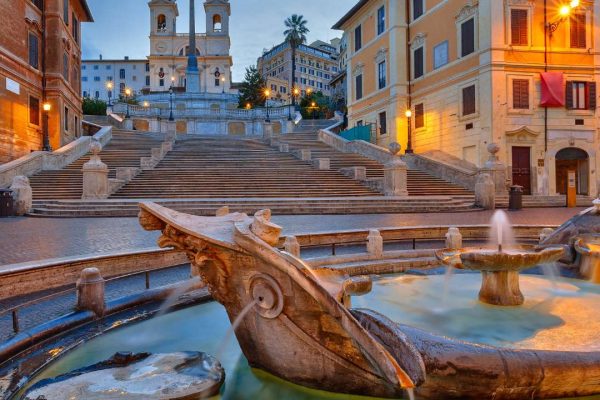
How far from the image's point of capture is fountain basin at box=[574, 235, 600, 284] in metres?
7.37

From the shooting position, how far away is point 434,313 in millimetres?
6008

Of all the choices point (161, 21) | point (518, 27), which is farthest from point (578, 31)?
point (161, 21)

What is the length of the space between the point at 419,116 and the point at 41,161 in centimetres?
2327

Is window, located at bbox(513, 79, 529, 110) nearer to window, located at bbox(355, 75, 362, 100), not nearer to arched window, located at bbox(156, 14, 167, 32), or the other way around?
window, located at bbox(355, 75, 362, 100)

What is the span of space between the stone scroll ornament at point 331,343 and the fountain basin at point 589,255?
476 centimetres

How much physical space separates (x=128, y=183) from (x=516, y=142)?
20813mm

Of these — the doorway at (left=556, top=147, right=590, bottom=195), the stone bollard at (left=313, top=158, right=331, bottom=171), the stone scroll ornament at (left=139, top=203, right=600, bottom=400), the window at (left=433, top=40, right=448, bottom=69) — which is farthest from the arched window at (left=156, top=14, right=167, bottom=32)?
the stone scroll ornament at (left=139, top=203, right=600, bottom=400)

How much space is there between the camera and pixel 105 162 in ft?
80.6

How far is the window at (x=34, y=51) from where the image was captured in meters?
29.7

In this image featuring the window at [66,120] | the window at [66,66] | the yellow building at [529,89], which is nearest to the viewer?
the yellow building at [529,89]

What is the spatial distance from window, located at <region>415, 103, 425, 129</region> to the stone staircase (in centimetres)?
1801

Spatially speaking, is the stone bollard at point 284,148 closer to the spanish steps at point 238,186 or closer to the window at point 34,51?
the spanish steps at point 238,186

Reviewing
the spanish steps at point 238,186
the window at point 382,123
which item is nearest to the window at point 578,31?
the spanish steps at point 238,186

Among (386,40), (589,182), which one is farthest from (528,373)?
(386,40)
